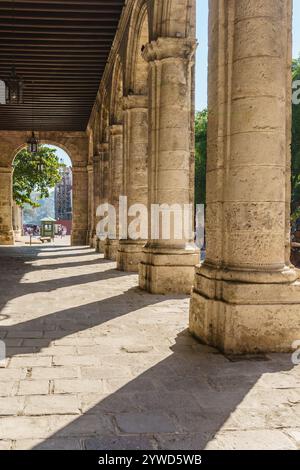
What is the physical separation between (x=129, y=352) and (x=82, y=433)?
1729 mm

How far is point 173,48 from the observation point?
7922 millimetres

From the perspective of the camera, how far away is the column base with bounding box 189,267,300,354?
14.5 feet

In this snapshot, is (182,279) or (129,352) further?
(182,279)

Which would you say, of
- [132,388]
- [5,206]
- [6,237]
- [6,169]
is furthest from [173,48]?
[6,237]

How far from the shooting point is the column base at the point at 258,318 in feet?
14.5

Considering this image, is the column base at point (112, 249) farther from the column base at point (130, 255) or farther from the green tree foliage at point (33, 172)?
the green tree foliage at point (33, 172)

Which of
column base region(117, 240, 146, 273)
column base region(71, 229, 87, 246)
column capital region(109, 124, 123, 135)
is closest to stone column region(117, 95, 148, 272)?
column base region(117, 240, 146, 273)

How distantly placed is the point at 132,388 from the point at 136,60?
366 inches

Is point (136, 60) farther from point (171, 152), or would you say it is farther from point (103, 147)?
point (103, 147)

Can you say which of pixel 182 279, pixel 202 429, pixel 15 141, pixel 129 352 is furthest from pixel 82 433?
pixel 15 141

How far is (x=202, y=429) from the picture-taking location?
9.05 feet

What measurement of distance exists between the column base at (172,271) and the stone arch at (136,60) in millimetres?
4785

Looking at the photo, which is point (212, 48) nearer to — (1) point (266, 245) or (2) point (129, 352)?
(1) point (266, 245)

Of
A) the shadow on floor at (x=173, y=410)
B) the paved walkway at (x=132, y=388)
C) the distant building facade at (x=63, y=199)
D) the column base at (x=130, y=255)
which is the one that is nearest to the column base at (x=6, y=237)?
the column base at (x=130, y=255)
